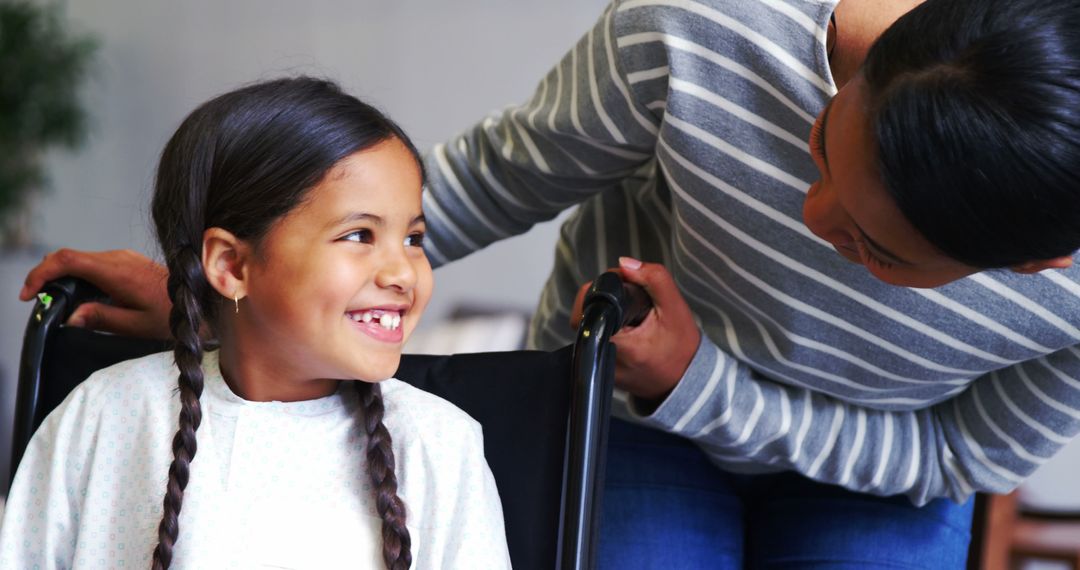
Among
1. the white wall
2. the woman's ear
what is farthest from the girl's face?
the white wall

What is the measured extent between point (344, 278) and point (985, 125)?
1.71 ft

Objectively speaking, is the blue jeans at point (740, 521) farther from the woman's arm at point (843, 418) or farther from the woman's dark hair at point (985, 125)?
the woman's dark hair at point (985, 125)

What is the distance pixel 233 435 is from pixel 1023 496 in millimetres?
2131

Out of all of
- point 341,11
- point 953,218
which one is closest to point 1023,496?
point 953,218

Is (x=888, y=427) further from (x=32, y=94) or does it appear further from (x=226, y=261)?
(x=32, y=94)

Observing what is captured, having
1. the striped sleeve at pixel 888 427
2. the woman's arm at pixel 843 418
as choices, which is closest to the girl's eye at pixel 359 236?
the woman's arm at pixel 843 418

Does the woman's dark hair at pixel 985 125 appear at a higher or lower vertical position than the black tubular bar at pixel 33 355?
higher

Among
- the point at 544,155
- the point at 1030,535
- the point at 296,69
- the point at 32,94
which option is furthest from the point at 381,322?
the point at 32,94

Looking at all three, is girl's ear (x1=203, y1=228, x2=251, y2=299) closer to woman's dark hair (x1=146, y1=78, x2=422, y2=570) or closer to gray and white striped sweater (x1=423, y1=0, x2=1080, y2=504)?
woman's dark hair (x1=146, y1=78, x2=422, y2=570)

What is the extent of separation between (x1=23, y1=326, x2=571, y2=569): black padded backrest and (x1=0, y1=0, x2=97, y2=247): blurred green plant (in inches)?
89.1

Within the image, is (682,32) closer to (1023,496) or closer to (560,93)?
(560,93)

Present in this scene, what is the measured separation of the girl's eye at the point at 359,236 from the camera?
966mm

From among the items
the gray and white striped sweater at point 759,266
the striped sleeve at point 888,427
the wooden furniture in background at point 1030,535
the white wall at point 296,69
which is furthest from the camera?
the white wall at point 296,69

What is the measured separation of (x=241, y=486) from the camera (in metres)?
0.99
